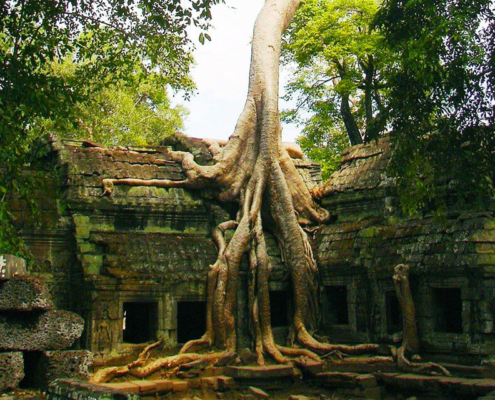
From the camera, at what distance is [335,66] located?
20.8 meters

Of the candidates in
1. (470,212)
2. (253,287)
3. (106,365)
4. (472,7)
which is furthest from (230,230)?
(472,7)

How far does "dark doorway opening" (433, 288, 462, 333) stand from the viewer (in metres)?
10.6

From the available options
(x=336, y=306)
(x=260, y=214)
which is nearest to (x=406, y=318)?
(x=336, y=306)

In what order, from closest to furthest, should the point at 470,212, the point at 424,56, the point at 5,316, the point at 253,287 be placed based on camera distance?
the point at 5,316, the point at 424,56, the point at 470,212, the point at 253,287

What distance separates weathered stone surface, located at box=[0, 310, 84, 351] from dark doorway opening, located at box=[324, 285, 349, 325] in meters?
7.30

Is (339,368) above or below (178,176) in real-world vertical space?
below

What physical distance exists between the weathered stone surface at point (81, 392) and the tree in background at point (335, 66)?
1379 cm

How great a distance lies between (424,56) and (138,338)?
6.85 metres

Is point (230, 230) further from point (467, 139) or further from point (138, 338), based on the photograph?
point (467, 139)

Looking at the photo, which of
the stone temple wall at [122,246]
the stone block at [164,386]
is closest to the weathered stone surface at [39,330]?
the stone block at [164,386]

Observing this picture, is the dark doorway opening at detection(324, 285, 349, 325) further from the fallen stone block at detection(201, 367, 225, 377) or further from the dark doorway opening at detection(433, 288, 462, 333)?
the fallen stone block at detection(201, 367, 225, 377)

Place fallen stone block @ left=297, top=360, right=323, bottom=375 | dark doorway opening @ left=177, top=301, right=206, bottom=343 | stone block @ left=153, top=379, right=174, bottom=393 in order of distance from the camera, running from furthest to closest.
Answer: dark doorway opening @ left=177, top=301, right=206, bottom=343 → fallen stone block @ left=297, top=360, right=323, bottom=375 → stone block @ left=153, top=379, right=174, bottom=393

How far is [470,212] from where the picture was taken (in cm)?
1035

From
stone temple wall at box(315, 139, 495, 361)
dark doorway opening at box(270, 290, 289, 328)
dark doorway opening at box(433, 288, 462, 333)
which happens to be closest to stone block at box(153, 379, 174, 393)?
dark doorway opening at box(270, 290, 289, 328)
